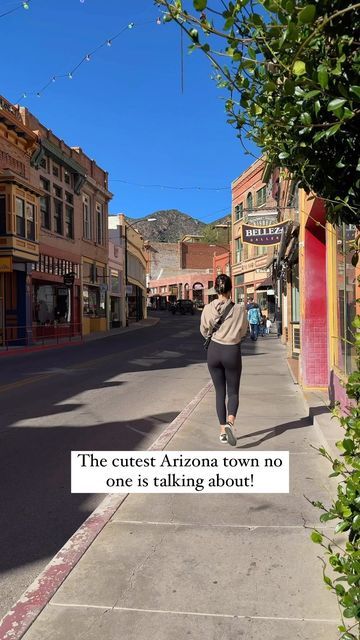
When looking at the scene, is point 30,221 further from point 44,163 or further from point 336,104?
point 336,104

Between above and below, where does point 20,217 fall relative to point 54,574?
above

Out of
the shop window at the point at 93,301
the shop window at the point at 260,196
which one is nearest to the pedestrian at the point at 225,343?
the shop window at the point at 93,301

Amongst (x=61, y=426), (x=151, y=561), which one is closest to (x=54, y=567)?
(x=151, y=561)

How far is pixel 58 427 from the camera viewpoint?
7426 mm

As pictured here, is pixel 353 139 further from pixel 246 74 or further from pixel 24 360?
pixel 24 360

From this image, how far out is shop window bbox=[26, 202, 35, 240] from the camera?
981 inches

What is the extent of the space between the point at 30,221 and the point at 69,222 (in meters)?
8.17

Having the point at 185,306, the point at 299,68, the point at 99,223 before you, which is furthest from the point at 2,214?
the point at 185,306

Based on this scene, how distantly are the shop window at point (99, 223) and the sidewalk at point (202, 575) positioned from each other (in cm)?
3539

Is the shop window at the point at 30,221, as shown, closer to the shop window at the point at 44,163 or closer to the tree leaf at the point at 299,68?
the shop window at the point at 44,163

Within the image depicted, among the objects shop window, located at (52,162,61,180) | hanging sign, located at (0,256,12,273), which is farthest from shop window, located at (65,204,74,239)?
hanging sign, located at (0,256,12,273)

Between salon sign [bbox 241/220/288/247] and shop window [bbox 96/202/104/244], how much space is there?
23.7m

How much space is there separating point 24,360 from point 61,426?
1079 cm

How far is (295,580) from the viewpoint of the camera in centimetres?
312
